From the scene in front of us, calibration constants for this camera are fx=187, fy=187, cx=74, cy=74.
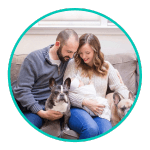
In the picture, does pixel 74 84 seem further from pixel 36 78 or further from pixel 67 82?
pixel 36 78

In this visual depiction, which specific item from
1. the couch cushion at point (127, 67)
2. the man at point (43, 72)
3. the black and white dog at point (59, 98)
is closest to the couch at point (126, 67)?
the couch cushion at point (127, 67)

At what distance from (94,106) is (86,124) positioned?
0.14m

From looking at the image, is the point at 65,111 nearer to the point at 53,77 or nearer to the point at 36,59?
the point at 53,77

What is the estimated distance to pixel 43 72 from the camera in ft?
4.15

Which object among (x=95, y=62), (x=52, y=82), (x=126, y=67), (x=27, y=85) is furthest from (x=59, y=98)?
(x=126, y=67)

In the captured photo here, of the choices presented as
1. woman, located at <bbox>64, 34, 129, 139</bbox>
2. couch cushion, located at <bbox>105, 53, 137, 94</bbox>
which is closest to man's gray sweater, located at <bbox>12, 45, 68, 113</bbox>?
woman, located at <bbox>64, 34, 129, 139</bbox>

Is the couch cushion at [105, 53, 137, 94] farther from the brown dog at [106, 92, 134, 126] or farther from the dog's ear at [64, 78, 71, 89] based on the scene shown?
the dog's ear at [64, 78, 71, 89]

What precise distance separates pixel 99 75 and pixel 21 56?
0.57 m

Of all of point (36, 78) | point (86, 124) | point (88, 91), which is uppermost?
point (36, 78)

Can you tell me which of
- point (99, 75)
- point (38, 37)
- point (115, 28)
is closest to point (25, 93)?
point (38, 37)

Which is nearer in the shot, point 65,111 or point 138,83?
point 65,111

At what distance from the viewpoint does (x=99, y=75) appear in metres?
1.32

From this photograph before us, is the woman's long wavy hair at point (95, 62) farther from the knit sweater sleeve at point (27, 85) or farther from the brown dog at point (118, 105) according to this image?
the knit sweater sleeve at point (27, 85)

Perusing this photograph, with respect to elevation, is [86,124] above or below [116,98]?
below
